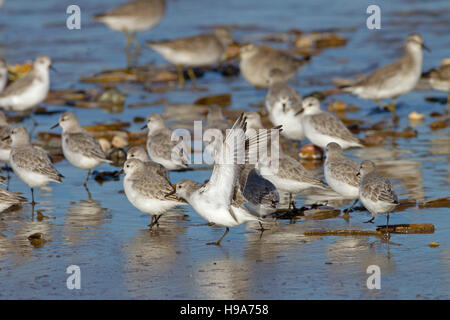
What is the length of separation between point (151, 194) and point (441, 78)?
27.9 feet

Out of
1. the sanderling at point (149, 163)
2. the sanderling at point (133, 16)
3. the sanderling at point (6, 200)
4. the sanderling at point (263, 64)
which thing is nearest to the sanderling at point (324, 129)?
the sanderling at point (149, 163)

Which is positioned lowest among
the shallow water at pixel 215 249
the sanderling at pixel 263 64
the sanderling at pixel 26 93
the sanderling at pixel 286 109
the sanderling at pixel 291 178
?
the shallow water at pixel 215 249

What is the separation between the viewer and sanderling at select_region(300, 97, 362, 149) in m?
11.9

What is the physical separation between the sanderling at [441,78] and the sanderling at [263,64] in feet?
11.8

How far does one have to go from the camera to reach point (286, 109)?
13312mm

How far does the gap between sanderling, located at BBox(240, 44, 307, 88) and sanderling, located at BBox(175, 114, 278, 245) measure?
9.42 m

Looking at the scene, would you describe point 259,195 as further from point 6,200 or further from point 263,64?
point 263,64

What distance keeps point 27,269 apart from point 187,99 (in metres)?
10.4

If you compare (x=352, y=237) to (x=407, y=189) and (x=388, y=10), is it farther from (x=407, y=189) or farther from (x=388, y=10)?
(x=388, y=10)

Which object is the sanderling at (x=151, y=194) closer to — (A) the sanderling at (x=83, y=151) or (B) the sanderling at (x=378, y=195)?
(A) the sanderling at (x=83, y=151)

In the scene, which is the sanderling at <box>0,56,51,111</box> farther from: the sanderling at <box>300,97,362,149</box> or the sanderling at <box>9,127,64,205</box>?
the sanderling at <box>300,97,362,149</box>

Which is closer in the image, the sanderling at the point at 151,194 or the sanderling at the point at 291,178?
the sanderling at the point at 151,194

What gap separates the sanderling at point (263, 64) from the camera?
17.7m

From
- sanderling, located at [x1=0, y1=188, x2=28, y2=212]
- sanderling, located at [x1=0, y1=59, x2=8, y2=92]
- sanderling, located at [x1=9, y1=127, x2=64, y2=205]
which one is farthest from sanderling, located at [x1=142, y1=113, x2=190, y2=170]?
sanderling, located at [x1=0, y1=59, x2=8, y2=92]
